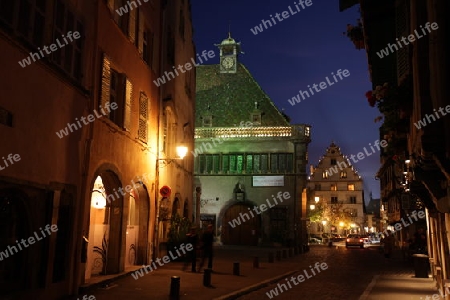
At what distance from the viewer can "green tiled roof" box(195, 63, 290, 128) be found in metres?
42.1

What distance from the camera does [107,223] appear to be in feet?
48.0

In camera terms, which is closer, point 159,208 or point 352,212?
point 159,208

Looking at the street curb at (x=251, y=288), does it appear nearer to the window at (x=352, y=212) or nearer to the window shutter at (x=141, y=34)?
the window shutter at (x=141, y=34)

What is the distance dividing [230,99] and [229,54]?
16.1 ft

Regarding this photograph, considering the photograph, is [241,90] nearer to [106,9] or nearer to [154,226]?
[154,226]

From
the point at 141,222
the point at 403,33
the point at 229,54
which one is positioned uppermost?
the point at 229,54

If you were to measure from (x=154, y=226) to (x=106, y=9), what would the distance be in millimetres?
8144

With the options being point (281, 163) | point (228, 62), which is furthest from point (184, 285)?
point (228, 62)

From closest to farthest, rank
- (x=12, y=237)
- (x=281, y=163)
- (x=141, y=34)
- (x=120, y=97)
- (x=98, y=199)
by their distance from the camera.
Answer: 1. (x=12, y=237)
2. (x=98, y=199)
3. (x=120, y=97)
4. (x=141, y=34)
5. (x=281, y=163)

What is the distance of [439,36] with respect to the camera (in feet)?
24.8

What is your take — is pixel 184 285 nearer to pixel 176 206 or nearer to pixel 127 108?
pixel 127 108

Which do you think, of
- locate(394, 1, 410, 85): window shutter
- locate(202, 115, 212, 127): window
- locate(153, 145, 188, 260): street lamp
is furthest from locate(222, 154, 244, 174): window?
locate(394, 1, 410, 85): window shutter

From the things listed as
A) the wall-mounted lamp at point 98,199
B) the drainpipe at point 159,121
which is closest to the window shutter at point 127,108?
the wall-mounted lamp at point 98,199

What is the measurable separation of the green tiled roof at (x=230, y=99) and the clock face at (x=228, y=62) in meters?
0.70
